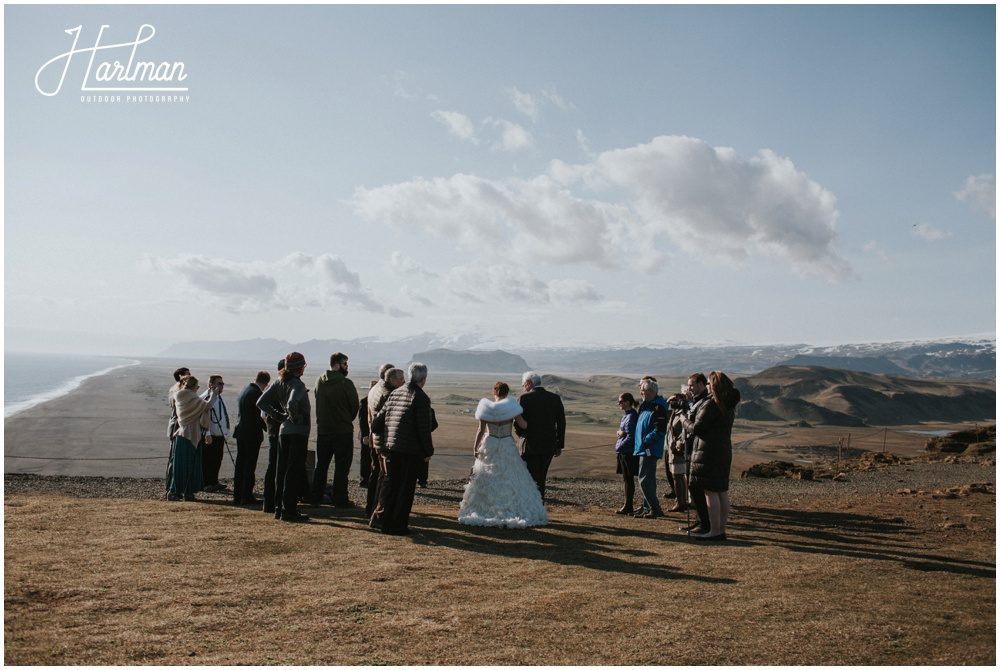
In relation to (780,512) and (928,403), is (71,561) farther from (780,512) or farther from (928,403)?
(928,403)

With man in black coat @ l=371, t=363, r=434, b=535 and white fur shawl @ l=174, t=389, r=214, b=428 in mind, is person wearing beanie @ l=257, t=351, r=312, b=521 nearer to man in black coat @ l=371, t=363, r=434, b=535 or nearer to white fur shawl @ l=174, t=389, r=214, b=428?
man in black coat @ l=371, t=363, r=434, b=535

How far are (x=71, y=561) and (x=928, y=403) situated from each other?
103287mm

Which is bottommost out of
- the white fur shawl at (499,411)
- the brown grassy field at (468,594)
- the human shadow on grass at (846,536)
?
the human shadow on grass at (846,536)

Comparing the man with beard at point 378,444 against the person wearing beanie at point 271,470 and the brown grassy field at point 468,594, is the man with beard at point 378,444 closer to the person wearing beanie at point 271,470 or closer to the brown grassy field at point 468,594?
the brown grassy field at point 468,594

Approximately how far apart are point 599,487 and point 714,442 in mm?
7341

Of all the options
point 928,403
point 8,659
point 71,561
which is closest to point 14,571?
point 71,561

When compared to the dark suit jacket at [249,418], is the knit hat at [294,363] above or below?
above

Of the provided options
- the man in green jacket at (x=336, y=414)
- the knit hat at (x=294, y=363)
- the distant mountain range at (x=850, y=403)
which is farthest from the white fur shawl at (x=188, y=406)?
the distant mountain range at (x=850, y=403)

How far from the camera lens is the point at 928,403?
289 ft

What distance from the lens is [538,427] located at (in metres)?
8.99

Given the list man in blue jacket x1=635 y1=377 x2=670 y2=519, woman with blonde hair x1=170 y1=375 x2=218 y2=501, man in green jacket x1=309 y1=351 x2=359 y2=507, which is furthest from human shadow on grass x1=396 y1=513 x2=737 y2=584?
woman with blonde hair x1=170 y1=375 x2=218 y2=501

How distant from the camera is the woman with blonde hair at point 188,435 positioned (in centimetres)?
960

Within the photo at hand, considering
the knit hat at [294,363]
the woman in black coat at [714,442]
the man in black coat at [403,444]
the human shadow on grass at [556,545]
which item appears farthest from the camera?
the knit hat at [294,363]

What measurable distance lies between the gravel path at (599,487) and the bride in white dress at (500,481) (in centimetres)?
283
